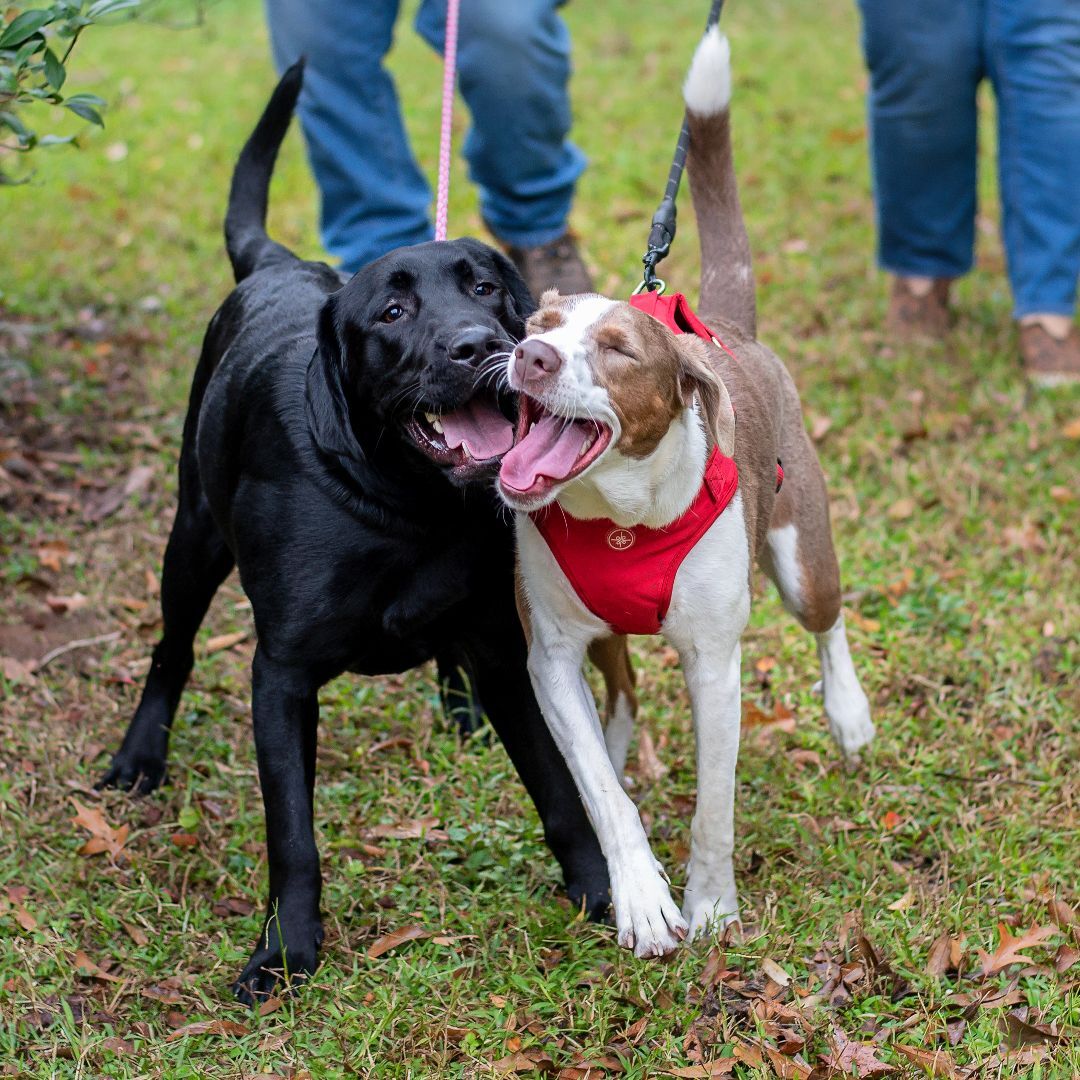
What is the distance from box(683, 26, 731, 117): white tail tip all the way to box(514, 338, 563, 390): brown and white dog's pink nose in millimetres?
1246

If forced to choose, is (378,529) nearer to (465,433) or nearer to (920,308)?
(465,433)

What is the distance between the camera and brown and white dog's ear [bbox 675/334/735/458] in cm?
276

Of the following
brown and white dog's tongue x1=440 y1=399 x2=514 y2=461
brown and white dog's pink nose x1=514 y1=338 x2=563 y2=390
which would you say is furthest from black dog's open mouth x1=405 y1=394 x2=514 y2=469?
brown and white dog's pink nose x1=514 y1=338 x2=563 y2=390

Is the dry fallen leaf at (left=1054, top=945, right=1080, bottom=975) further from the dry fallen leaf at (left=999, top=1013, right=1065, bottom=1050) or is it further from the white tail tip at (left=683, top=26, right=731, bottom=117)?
the white tail tip at (left=683, top=26, right=731, bottom=117)

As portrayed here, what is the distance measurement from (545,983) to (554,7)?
3.35m

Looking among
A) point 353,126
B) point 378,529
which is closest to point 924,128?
point 353,126

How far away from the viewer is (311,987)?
303 cm

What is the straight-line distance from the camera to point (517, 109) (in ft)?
16.3

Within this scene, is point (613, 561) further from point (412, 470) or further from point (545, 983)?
point (545, 983)

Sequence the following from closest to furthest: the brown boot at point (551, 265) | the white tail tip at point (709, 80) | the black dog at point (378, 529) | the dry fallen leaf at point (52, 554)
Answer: the black dog at point (378, 529)
the white tail tip at point (709, 80)
the dry fallen leaf at point (52, 554)
the brown boot at point (551, 265)

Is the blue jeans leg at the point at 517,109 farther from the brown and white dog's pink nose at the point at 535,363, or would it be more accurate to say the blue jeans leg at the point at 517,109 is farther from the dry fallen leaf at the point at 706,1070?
the dry fallen leaf at the point at 706,1070

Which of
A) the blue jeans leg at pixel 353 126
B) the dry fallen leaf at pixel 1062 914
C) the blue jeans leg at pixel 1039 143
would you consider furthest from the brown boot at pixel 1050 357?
the dry fallen leaf at pixel 1062 914

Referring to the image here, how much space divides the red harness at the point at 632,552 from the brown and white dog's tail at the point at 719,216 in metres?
0.76

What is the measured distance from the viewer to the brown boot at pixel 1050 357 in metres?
5.68
